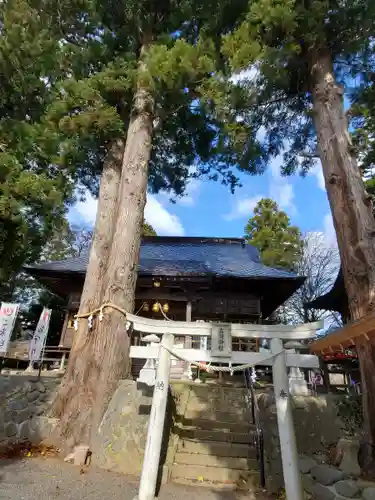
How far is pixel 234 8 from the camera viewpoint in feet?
24.5

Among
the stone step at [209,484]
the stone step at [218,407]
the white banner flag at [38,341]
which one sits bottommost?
the stone step at [209,484]

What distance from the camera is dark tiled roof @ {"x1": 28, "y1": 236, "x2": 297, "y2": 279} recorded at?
9.51 meters

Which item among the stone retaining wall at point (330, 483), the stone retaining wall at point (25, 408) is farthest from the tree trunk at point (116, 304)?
the stone retaining wall at point (330, 483)

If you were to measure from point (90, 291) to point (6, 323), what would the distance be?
2.76 m

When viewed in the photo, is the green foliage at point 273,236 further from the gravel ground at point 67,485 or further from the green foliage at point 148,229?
the gravel ground at point 67,485

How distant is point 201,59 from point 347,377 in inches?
362

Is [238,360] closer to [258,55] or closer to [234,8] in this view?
[258,55]

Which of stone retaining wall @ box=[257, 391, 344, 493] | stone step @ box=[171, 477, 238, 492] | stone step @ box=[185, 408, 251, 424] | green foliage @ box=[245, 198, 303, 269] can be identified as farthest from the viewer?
green foliage @ box=[245, 198, 303, 269]

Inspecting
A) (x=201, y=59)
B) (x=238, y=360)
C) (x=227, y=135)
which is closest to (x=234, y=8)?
(x=201, y=59)

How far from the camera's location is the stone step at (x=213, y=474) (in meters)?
4.41

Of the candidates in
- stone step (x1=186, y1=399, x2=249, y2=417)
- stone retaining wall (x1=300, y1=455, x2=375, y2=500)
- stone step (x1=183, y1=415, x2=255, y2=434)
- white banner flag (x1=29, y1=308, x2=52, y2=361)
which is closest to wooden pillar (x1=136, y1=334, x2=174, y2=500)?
stone step (x1=183, y1=415, x2=255, y2=434)

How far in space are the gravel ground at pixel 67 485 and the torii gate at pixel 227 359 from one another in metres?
0.42

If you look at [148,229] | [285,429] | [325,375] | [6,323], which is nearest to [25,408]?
[6,323]

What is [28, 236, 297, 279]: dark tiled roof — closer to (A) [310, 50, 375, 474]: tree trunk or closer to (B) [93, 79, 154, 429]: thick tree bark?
(B) [93, 79, 154, 429]: thick tree bark
